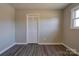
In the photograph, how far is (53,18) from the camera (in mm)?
6785

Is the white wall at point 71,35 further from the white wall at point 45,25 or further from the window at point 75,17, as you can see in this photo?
the white wall at point 45,25

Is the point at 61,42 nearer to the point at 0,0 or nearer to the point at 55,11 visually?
the point at 55,11

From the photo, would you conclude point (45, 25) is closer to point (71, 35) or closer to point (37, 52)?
point (71, 35)

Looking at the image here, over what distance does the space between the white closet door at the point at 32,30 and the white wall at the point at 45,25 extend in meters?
0.26

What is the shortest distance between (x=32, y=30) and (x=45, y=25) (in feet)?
2.89

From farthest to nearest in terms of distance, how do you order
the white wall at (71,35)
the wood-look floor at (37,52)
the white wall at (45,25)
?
the white wall at (45,25), the wood-look floor at (37,52), the white wall at (71,35)

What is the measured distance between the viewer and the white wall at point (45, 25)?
6773 mm

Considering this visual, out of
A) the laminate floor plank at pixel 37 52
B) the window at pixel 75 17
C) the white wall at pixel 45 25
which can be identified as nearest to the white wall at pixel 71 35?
the window at pixel 75 17

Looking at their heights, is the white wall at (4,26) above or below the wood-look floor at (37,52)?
above

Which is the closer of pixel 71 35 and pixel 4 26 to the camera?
pixel 4 26

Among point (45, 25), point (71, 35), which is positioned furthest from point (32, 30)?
point (71, 35)

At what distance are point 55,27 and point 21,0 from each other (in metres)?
6.08

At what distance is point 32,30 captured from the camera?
6891 millimetres

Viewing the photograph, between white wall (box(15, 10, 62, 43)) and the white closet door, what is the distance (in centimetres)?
26
